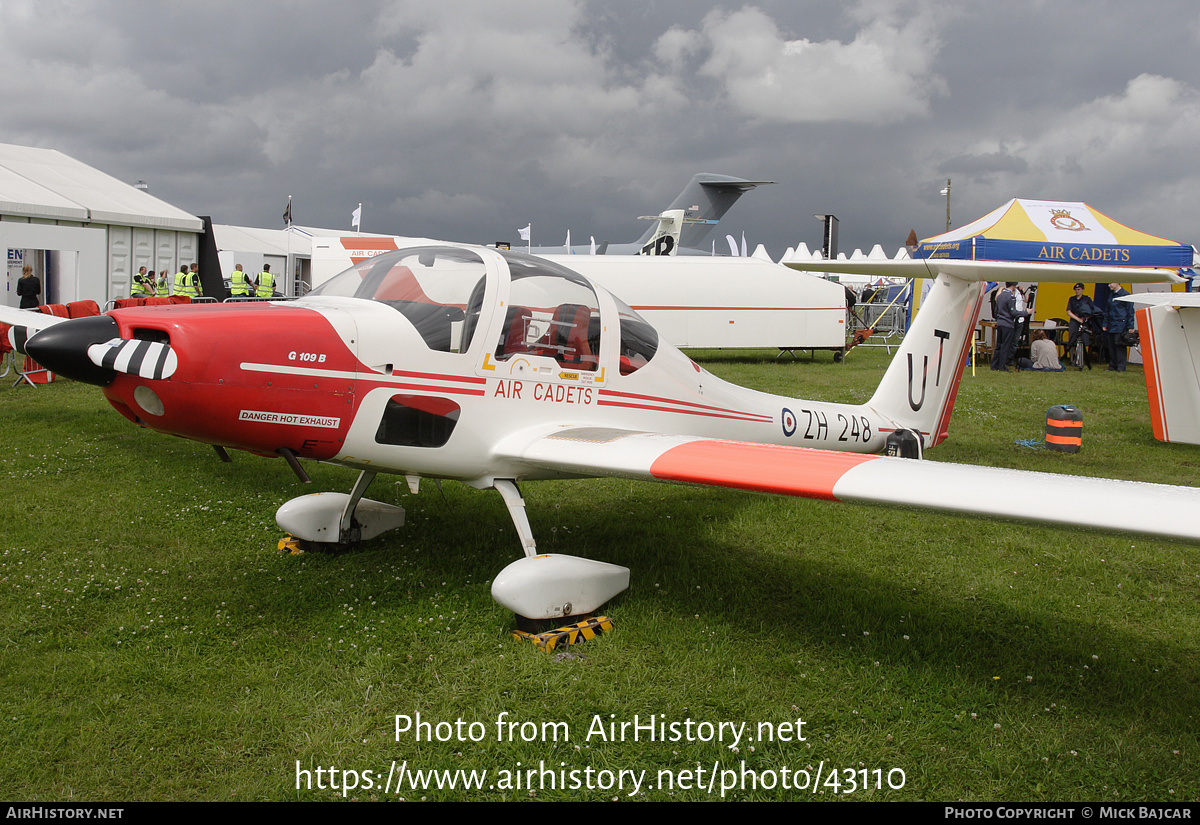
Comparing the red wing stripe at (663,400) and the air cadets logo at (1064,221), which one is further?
the air cadets logo at (1064,221)

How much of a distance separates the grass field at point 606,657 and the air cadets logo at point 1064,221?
1614 cm

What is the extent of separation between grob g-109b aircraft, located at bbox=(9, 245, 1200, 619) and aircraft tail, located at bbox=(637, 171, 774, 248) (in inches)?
1242

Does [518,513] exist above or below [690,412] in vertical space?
below

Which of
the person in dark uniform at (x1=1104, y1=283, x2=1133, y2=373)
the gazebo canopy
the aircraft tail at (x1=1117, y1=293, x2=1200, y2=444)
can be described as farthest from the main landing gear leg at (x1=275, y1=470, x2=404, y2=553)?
the person in dark uniform at (x1=1104, y1=283, x2=1133, y2=373)

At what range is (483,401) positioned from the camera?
179 inches

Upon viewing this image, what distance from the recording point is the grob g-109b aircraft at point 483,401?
11.5 feet

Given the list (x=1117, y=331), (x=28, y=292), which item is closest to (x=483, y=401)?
(x=28, y=292)

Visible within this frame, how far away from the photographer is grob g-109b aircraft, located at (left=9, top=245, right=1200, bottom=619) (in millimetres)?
3512

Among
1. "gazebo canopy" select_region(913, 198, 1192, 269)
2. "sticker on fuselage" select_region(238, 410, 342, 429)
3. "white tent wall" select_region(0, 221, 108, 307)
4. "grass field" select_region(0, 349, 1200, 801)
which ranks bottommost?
"grass field" select_region(0, 349, 1200, 801)

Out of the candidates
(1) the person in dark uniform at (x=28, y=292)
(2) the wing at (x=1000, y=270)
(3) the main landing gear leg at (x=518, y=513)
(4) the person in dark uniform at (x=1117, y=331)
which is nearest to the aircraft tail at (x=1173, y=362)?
(2) the wing at (x=1000, y=270)

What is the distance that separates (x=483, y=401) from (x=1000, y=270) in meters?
4.30

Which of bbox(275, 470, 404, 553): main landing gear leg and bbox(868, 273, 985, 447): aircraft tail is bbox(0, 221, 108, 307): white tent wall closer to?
bbox(275, 470, 404, 553): main landing gear leg

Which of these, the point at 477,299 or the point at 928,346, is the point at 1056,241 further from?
the point at 477,299

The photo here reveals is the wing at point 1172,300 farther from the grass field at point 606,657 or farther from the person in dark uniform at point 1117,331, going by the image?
the person in dark uniform at point 1117,331
